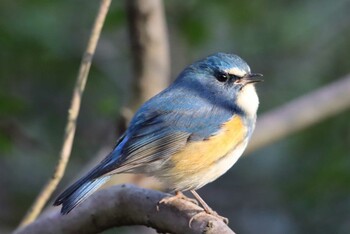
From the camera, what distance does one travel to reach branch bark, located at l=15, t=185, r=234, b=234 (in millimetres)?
4193

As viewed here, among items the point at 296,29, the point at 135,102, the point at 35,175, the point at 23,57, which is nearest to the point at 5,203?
the point at 35,175

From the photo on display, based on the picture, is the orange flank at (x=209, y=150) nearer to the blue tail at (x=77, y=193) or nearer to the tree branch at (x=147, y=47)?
the blue tail at (x=77, y=193)

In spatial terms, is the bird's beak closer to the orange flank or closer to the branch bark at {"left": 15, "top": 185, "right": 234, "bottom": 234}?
the orange flank

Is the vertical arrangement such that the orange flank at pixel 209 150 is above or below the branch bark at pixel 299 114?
above

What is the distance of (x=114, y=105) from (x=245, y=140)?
164 centimetres

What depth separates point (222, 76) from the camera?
5.32 m

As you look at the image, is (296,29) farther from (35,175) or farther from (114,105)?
(35,175)

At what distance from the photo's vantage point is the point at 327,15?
805 cm

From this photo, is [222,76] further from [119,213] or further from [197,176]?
[119,213]

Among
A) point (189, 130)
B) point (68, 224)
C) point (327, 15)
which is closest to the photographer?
point (68, 224)

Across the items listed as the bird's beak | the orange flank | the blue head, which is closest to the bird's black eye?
the blue head

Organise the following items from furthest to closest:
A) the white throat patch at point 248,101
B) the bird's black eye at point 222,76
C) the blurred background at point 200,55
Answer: the blurred background at point 200,55, the bird's black eye at point 222,76, the white throat patch at point 248,101

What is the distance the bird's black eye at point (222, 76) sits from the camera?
17.4 ft

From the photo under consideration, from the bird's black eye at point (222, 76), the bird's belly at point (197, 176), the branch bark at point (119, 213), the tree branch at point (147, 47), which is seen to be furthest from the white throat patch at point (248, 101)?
the branch bark at point (119, 213)
